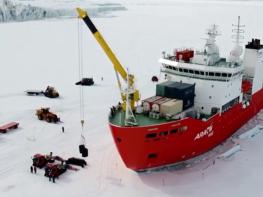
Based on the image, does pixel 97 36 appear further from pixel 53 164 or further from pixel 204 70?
pixel 53 164

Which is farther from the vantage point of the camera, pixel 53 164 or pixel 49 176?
pixel 53 164

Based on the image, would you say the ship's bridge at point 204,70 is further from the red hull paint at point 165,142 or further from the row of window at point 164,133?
the row of window at point 164,133

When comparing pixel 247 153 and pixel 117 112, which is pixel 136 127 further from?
pixel 247 153

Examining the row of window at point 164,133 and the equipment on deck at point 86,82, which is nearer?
the row of window at point 164,133

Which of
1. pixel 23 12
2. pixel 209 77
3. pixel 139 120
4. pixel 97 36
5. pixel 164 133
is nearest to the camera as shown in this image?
pixel 164 133

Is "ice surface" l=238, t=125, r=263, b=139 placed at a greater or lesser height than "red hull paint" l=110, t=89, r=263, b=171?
lesser

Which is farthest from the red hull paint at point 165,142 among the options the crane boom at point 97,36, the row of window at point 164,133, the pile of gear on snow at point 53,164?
the crane boom at point 97,36

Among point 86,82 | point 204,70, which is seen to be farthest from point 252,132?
point 86,82

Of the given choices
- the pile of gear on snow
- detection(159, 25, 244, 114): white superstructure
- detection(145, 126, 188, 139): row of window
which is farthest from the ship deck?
detection(159, 25, 244, 114): white superstructure

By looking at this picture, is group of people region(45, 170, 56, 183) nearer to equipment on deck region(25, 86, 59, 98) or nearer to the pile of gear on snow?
the pile of gear on snow
